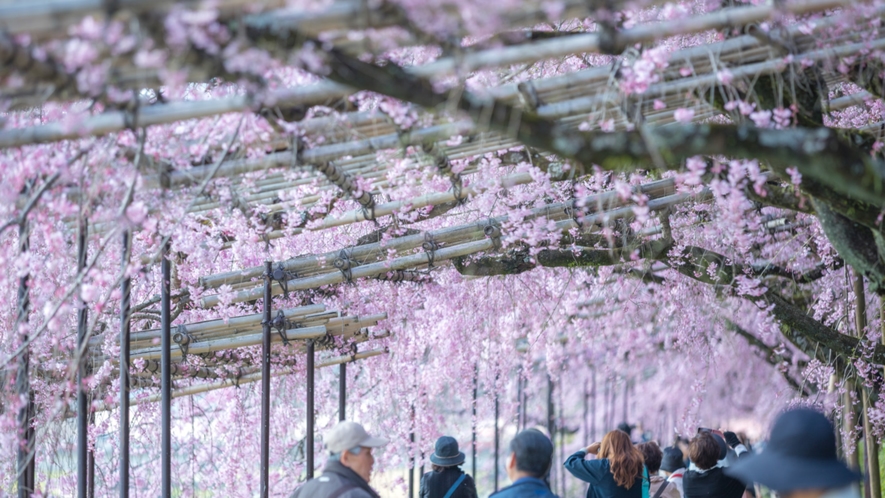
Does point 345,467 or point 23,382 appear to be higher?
point 23,382

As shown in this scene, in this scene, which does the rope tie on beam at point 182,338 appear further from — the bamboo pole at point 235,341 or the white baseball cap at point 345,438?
the white baseball cap at point 345,438

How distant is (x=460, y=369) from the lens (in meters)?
11.3

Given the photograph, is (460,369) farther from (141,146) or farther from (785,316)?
(141,146)

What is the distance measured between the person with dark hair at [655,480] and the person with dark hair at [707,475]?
26cm

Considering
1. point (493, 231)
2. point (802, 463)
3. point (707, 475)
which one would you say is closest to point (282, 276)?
point (493, 231)

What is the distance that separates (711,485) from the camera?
5.21 metres

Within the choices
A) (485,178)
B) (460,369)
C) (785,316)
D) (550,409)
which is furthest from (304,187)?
(550,409)

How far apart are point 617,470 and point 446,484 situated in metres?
1.33

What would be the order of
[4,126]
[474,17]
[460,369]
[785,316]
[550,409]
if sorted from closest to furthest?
[474,17]
[4,126]
[785,316]
[460,369]
[550,409]

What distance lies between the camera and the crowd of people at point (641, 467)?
243cm

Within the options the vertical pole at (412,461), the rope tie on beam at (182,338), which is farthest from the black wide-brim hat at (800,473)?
the vertical pole at (412,461)

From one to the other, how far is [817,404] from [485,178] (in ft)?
14.1

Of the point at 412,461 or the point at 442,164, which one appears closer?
the point at 442,164

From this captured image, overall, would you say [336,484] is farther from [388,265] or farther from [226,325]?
[226,325]
